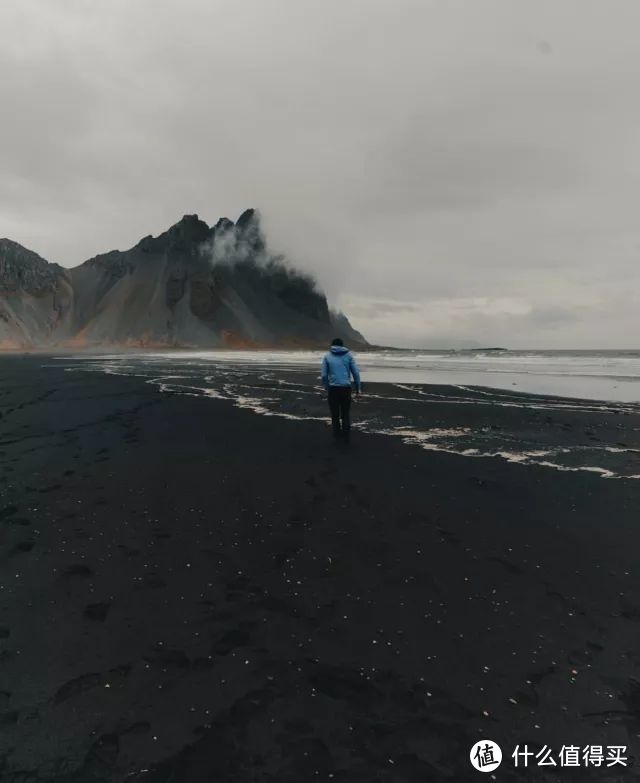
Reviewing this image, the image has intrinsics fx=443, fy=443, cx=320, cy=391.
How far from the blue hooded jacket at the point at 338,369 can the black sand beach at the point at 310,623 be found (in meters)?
3.76

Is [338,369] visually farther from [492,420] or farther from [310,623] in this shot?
[310,623]

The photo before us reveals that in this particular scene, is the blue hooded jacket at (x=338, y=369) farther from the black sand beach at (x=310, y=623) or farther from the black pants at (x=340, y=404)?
the black sand beach at (x=310, y=623)

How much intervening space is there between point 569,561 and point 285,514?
173 inches

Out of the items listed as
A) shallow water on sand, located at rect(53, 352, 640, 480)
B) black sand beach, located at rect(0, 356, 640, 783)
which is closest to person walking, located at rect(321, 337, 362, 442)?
shallow water on sand, located at rect(53, 352, 640, 480)

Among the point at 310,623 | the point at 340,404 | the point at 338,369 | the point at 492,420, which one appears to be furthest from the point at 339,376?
the point at 310,623

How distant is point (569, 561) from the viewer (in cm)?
614

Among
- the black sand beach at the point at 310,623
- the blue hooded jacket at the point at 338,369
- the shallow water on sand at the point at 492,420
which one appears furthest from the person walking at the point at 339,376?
the black sand beach at the point at 310,623

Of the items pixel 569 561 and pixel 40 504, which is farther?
pixel 40 504

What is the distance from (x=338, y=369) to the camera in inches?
523

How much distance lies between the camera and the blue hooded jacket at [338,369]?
1326 cm

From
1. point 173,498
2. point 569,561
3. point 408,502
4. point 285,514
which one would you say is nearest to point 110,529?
point 173,498

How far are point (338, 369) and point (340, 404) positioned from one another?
123cm

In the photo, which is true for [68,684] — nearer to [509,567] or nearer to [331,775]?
[331,775]

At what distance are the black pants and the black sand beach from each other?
141 inches
